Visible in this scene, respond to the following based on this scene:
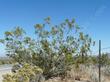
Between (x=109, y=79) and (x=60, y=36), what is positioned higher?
(x=60, y=36)

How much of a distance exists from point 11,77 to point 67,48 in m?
6.48

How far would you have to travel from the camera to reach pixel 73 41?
16.2m

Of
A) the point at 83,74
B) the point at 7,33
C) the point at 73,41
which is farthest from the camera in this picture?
the point at 83,74

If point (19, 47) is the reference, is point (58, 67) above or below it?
below

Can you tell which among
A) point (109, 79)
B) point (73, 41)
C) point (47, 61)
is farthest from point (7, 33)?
point (109, 79)

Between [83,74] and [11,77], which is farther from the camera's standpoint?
[83,74]

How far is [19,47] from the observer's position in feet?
51.6

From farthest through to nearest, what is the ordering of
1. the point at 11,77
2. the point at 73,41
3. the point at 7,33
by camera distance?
the point at 73,41 → the point at 7,33 → the point at 11,77

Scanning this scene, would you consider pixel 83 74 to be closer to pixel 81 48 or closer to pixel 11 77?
pixel 81 48

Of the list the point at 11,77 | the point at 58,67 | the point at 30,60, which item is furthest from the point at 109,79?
the point at 11,77

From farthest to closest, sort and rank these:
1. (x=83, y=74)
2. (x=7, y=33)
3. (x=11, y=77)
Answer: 1. (x=83, y=74)
2. (x=7, y=33)
3. (x=11, y=77)

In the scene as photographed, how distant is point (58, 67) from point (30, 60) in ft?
5.46

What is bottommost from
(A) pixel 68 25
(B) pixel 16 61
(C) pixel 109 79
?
(C) pixel 109 79

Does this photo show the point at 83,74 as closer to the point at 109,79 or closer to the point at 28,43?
the point at 109,79
